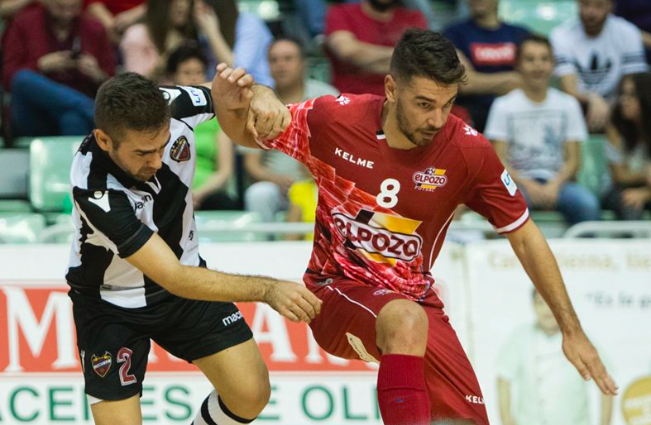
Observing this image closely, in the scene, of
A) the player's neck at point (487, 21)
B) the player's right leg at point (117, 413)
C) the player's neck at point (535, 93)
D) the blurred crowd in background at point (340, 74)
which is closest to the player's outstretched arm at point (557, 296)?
the player's right leg at point (117, 413)

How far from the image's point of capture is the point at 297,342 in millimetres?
6844

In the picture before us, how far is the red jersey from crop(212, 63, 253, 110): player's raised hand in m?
0.28

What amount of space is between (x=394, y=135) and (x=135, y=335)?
1.53 m

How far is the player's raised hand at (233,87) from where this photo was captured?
4.77 meters

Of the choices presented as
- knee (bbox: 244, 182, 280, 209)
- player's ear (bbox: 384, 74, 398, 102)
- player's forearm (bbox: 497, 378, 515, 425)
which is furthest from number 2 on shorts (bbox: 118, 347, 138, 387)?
knee (bbox: 244, 182, 280, 209)

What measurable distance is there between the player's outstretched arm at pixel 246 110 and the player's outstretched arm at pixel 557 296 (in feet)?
3.87

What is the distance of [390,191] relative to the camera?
482 cm

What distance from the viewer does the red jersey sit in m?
4.82

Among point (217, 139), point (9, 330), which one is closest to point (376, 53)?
point (217, 139)

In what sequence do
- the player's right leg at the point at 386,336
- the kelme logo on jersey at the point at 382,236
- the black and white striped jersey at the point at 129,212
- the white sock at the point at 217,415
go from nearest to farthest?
the player's right leg at the point at 386,336, the black and white striped jersey at the point at 129,212, the kelme logo on jersey at the point at 382,236, the white sock at the point at 217,415

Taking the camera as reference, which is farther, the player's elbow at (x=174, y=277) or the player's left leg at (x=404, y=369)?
the player's elbow at (x=174, y=277)

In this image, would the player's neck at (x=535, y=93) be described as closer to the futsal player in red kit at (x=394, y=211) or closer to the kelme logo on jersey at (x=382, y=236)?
the futsal player in red kit at (x=394, y=211)

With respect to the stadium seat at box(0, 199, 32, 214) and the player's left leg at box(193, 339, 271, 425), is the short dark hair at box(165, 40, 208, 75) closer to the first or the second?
the stadium seat at box(0, 199, 32, 214)

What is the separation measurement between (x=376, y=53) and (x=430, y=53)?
3.95m
